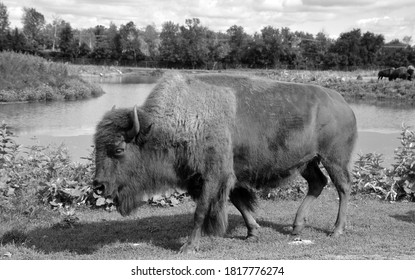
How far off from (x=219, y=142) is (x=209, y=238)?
1.66 meters

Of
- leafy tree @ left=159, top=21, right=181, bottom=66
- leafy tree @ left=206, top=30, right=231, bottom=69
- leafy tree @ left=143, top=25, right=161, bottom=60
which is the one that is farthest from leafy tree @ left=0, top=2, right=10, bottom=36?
leafy tree @ left=206, top=30, right=231, bottom=69

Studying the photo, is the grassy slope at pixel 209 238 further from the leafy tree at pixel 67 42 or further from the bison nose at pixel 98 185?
the leafy tree at pixel 67 42

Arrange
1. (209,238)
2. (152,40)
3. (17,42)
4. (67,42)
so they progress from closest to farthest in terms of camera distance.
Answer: (209,238)
(17,42)
(67,42)
(152,40)

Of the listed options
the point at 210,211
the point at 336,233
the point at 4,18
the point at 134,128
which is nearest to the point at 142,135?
the point at 134,128

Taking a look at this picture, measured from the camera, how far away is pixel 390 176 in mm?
11648

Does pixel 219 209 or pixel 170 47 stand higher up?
pixel 170 47

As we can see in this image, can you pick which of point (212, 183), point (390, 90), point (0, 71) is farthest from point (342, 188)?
point (390, 90)

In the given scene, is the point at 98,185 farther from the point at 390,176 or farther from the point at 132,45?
the point at 132,45

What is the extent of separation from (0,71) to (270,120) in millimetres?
41307

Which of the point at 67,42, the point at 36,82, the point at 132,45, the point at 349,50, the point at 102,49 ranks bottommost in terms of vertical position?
the point at 36,82

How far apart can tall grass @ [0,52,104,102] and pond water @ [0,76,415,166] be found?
8.35ft

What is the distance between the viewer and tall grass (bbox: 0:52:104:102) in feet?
136

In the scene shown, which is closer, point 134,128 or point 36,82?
point 134,128

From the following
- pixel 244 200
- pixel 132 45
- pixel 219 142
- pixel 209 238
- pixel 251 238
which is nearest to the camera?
pixel 219 142
